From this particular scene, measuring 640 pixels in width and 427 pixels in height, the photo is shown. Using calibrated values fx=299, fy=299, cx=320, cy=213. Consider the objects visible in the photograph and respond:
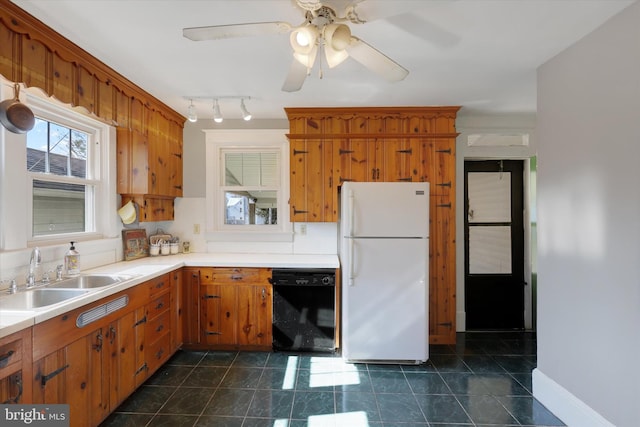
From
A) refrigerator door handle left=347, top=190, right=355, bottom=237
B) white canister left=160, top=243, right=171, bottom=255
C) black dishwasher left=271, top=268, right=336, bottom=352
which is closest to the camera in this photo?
refrigerator door handle left=347, top=190, right=355, bottom=237

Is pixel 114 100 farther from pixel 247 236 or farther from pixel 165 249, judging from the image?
pixel 247 236

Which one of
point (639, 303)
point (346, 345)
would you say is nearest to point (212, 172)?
point (346, 345)

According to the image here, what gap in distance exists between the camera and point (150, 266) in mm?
2531

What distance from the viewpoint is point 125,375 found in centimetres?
200

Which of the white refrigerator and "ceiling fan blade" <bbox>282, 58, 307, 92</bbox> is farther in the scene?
the white refrigerator

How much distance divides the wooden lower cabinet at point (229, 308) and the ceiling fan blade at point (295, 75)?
1720mm

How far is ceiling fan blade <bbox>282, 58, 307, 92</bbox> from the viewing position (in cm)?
148

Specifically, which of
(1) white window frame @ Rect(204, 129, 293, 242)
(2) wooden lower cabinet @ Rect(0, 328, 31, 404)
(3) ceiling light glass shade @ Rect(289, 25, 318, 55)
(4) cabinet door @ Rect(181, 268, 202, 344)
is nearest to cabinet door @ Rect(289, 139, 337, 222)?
(1) white window frame @ Rect(204, 129, 293, 242)

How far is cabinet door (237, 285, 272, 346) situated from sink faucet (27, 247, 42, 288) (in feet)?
4.65

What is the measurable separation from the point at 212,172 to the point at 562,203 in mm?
3153

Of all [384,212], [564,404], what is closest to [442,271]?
[384,212]

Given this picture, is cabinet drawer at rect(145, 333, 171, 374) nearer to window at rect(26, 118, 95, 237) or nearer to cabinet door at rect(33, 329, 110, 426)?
cabinet door at rect(33, 329, 110, 426)

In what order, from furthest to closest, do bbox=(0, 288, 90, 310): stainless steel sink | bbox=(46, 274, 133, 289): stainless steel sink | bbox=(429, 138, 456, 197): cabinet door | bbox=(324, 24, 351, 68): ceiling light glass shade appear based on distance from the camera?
bbox=(429, 138, 456, 197): cabinet door → bbox=(46, 274, 133, 289): stainless steel sink → bbox=(0, 288, 90, 310): stainless steel sink → bbox=(324, 24, 351, 68): ceiling light glass shade

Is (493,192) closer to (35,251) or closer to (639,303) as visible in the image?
(639,303)
